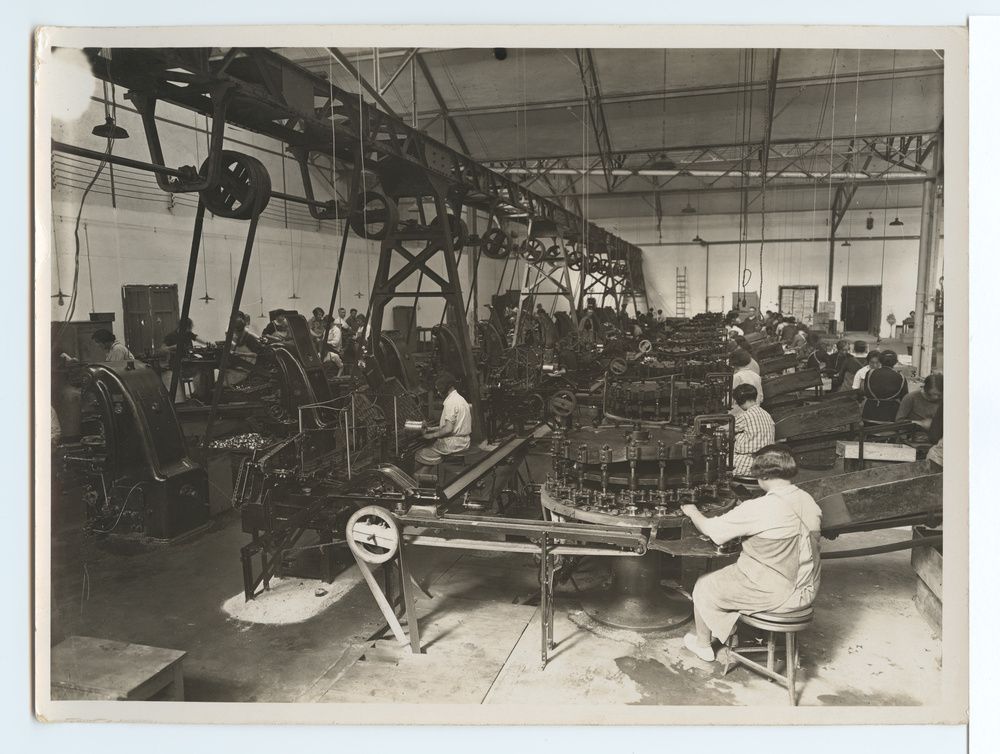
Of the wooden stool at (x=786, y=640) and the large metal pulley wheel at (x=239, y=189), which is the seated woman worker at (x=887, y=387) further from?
the large metal pulley wheel at (x=239, y=189)

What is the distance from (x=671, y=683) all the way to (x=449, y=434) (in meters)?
3.29

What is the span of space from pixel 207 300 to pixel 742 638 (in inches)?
Answer: 513

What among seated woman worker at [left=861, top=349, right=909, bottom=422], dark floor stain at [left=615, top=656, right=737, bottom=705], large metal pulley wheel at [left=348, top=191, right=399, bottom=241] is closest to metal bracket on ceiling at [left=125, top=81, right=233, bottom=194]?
large metal pulley wheel at [left=348, top=191, right=399, bottom=241]

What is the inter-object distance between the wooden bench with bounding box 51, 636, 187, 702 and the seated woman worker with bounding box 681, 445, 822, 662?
2.82 meters

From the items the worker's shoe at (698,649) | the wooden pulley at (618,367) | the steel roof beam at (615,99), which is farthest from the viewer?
the steel roof beam at (615,99)

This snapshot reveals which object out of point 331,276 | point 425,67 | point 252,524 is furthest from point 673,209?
point 252,524

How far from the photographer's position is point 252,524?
15.8ft

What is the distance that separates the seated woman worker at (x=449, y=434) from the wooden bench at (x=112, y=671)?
3.30 m

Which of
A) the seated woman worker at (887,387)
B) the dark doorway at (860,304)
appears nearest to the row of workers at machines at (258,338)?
the seated woman worker at (887,387)

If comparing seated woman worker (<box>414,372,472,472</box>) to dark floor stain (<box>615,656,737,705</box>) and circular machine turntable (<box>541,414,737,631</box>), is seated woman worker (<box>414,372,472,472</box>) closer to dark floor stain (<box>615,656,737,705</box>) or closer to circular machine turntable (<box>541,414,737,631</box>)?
circular machine turntable (<box>541,414,737,631</box>)

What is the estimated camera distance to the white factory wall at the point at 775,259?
676 inches

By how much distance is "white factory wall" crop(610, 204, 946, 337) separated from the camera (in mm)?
17172

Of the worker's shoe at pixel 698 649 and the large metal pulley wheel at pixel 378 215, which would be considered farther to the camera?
the large metal pulley wheel at pixel 378 215

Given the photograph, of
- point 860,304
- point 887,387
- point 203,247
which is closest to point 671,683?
point 887,387
